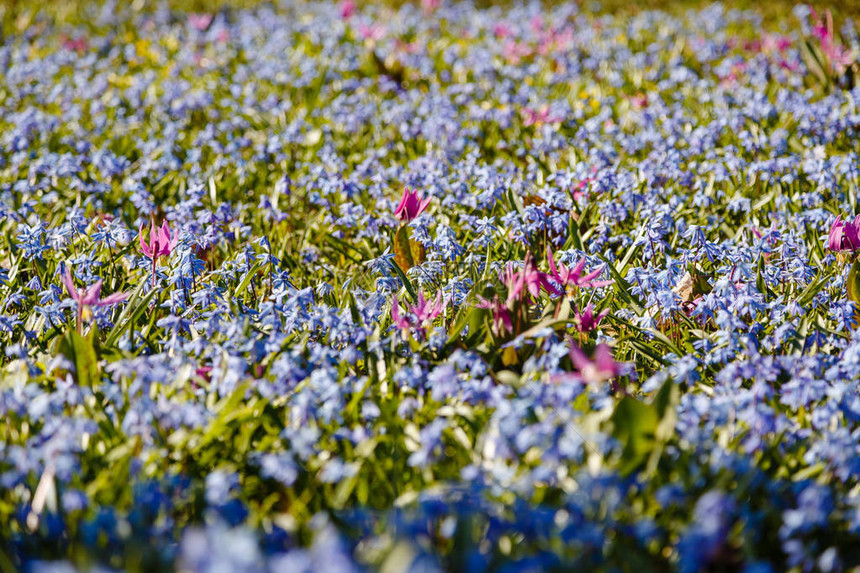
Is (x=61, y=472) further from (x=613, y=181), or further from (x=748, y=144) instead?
(x=748, y=144)

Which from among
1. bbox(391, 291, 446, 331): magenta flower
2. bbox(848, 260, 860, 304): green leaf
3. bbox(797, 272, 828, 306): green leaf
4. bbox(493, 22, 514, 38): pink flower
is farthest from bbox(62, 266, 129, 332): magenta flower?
bbox(493, 22, 514, 38): pink flower

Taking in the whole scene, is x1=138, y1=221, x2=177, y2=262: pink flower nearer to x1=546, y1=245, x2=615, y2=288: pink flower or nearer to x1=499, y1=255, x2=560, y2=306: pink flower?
x1=499, y1=255, x2=560, y2=306: pink flower

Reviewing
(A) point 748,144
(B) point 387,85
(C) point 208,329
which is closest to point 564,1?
(B) point 387,85

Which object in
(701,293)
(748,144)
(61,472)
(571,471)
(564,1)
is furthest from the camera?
(564,1)

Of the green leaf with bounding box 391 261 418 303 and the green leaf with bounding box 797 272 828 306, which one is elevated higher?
the green leaf with bounding box 391 261 418 303

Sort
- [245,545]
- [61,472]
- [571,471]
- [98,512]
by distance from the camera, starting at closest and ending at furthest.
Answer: [245,545] < [98,512] < [61,472] < [571,471]

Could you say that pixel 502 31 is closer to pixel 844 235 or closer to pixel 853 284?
pixel 844 235

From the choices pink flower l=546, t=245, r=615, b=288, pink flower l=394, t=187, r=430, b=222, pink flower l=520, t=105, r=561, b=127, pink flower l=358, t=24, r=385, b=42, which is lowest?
pink flower l=520, t=105, r=561, b=127
